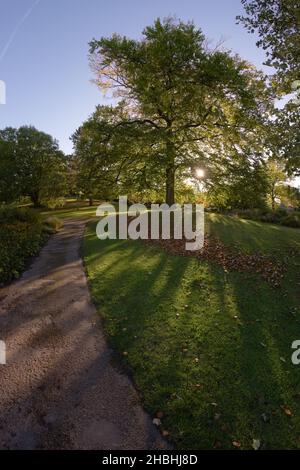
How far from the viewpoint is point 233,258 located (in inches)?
555

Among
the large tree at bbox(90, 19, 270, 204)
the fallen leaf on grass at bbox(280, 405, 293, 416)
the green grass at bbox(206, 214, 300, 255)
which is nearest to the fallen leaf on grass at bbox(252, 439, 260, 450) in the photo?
the fallen leaf on grass at bbox(280, 405, 293, 416)

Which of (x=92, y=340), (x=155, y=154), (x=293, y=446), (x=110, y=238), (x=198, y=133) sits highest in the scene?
(x=198, y=133)

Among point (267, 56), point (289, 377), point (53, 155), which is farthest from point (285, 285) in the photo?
point (53, 155)

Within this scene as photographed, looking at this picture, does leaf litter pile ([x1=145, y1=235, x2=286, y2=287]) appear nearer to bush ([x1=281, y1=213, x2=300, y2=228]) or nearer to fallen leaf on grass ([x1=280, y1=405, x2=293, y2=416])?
fallen leaf on grass ([x1=280, y1=405, x2=293, y2=416])

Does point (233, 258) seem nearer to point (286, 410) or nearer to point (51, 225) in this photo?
point (286, 410)

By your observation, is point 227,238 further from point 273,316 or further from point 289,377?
point 289,377

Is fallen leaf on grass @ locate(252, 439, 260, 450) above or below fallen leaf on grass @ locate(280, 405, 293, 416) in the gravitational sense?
below

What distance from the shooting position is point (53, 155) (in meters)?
48.2

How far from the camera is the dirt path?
5199 mm

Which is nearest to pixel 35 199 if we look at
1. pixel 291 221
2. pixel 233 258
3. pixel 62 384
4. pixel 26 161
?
pixel 26 161

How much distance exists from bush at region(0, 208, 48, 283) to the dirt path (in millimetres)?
2410

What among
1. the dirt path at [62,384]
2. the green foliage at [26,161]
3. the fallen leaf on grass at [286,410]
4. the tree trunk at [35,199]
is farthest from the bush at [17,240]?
the tree trunk at [35,199]

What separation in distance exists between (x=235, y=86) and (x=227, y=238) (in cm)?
1079

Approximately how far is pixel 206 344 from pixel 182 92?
18.5 m
